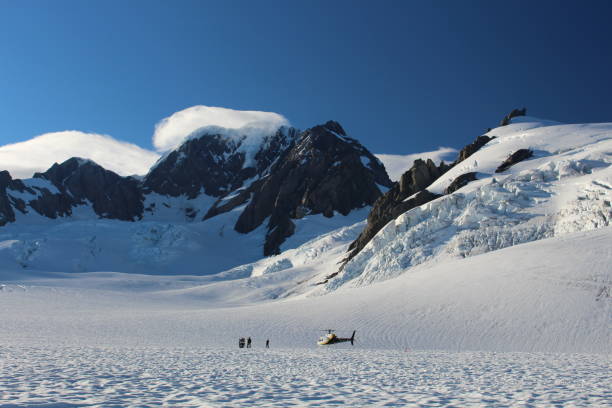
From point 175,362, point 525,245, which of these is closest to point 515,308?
point 525,245

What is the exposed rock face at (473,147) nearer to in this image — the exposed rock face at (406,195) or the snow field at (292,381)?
the exposed rock face at (406,195)

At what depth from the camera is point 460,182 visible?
5297 centimetres

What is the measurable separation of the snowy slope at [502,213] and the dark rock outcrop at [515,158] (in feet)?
2.79

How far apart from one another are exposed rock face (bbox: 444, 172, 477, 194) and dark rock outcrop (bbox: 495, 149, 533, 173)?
3153 mm

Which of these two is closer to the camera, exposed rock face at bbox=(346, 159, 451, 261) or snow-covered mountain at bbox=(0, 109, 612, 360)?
snow-covered mountain at bbox=(0, 109, 612, 360)

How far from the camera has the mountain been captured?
112 meters

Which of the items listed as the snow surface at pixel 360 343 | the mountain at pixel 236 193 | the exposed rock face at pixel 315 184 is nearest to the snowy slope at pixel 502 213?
the snow surface at pixel 360 343

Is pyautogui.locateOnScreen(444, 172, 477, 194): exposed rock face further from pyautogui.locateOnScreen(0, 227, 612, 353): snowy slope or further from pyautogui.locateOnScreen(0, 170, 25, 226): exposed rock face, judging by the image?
pyautogui.locateOnScreen(0, 170, 25, 226): exposed rock face

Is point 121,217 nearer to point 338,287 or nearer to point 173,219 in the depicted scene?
point 173,219

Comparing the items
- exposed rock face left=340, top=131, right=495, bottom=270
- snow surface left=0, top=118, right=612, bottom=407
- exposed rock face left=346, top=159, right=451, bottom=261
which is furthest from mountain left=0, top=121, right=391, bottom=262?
exposed rock face left=340, top=131, right=495, bottom=270

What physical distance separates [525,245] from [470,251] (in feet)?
20.4

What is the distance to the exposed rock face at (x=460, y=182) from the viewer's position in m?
52.6

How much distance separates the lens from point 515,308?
28.1 meters

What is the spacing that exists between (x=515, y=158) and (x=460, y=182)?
801 cm
